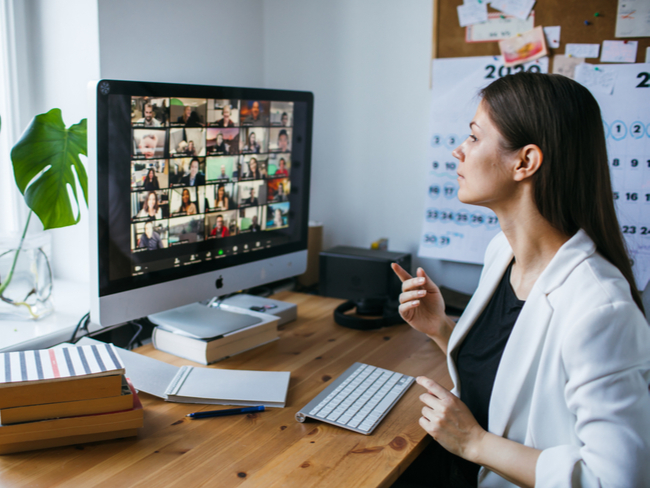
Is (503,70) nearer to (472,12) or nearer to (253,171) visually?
(472,12)

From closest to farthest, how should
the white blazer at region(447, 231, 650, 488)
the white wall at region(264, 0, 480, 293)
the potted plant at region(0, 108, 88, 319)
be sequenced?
the white blazer at region(447, 231, 650, 488), the potted plant at region(0, 108, 88, 319), the white wall at region(264, 0, 480, 293)

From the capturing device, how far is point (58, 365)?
0.92 metres

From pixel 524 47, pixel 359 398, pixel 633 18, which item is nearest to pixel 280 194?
pixel 359 398

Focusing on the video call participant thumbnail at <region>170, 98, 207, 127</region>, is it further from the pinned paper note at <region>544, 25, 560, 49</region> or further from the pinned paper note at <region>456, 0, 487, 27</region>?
the pinned paper note at <region>544, 25, 560, 49</region>

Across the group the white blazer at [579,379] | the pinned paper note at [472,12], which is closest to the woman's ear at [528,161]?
the white blazer at [579,379]

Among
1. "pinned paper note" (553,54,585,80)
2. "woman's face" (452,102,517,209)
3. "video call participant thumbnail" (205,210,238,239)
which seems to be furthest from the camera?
"pinned paper note" (553,54,585,80)

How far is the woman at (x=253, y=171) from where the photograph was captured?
138 centimetres

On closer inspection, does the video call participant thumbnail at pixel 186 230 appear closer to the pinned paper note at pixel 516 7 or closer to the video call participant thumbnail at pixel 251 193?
the video call participant thumbnail at pixel 251 193

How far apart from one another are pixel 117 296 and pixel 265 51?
1.33m

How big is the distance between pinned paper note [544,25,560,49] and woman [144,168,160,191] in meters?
1.22

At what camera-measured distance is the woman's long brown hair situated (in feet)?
3.01

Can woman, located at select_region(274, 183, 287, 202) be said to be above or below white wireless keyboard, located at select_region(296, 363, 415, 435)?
above

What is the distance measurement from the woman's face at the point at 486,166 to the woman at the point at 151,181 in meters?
0.67

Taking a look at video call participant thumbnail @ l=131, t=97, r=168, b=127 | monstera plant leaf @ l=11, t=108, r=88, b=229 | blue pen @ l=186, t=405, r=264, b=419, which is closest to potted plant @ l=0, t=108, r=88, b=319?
monstera plant leaf @ l=11, t=108, r=88, b=229
